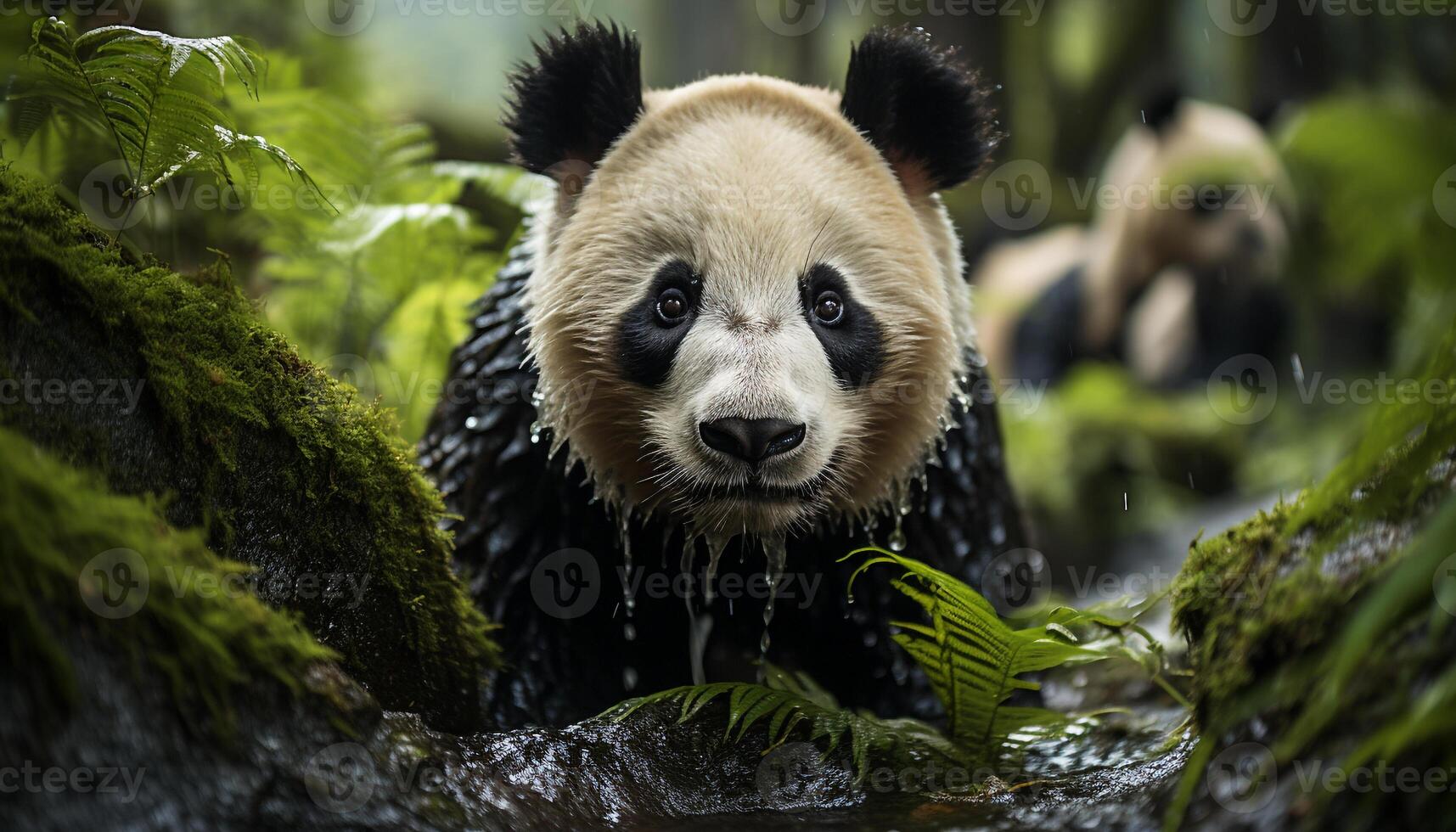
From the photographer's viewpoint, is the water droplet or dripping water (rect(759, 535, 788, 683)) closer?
dripping water (rect(759, 535, 788, 683))

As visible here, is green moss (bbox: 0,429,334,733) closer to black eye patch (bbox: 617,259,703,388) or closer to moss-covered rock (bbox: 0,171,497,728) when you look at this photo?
moss-covered rock (bbox: 0,171,497,728)

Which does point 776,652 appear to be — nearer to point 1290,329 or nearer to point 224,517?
point 224,517

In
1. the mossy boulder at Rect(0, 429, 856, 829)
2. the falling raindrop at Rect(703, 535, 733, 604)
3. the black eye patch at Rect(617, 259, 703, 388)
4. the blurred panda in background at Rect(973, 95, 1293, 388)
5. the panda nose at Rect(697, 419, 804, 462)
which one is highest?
the blurred panda in background at Rect(973, 95, 1293, 388)

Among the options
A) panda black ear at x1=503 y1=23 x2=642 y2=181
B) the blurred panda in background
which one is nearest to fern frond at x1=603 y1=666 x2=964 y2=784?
panda black ear at x1=503 y1=23 x2=642 y2=181

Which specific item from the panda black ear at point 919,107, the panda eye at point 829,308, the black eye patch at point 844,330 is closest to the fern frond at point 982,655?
the black eye patch at point 844,330

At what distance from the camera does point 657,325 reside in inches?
149

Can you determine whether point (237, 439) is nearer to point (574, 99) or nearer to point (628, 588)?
point (628, 588)

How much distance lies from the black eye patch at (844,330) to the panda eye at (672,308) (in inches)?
16.3

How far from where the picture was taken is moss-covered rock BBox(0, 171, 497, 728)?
99.0 inches

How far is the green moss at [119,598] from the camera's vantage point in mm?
1863

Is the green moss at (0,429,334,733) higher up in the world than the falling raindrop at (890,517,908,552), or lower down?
lower down

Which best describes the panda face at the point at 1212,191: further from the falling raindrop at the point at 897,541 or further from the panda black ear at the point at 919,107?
the falling raindrop at the point at 897,541

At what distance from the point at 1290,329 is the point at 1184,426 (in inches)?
97.2

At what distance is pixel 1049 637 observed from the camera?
126 inches
